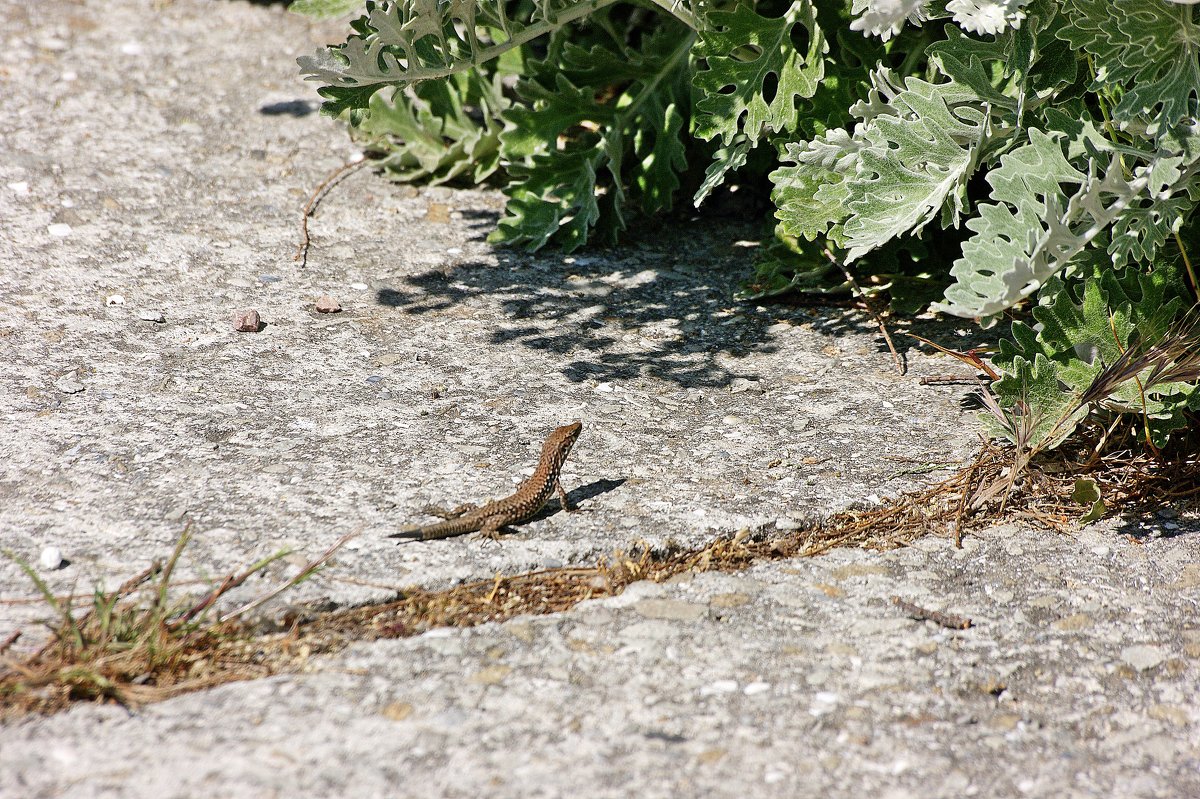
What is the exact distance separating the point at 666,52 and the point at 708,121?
0.74 metres

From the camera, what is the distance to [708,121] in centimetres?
431

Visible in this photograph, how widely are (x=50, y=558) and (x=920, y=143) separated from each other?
9.72 ft

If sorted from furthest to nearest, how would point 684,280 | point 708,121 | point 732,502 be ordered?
point 684,280
point 708,121
point 732,502

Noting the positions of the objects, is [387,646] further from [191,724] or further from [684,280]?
[684,280]

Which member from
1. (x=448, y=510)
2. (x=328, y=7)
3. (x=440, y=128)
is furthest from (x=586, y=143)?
(x=448, y=510)

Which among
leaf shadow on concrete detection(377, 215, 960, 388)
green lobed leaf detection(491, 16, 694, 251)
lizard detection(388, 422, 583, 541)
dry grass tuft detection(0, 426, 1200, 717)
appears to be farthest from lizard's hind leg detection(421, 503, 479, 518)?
green lobed leaf detection(491, 16, 694, 251)

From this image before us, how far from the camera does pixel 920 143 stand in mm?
3611

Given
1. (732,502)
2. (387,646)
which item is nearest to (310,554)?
(387,646)

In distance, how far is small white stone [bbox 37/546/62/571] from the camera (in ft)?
9.06

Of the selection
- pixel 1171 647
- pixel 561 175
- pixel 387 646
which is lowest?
pixel 1171 647

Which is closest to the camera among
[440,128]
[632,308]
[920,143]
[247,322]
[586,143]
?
[920,143]

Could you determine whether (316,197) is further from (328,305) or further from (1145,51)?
(1145,51)

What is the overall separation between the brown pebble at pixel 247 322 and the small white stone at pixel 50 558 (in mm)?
1379

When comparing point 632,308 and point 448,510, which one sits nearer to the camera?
point 448,510
